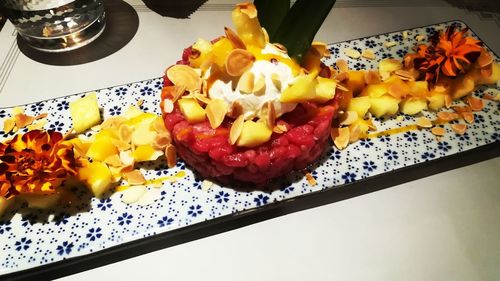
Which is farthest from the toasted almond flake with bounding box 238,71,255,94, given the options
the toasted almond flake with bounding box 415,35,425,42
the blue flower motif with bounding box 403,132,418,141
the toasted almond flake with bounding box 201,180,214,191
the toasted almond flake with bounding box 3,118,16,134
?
the toasted almond flake with bounding box 415,35,425,42


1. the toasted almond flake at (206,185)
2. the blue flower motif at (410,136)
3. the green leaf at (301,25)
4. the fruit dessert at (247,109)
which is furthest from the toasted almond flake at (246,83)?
the blue flower motif at (410,136)

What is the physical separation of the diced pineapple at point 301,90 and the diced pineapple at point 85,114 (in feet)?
2.47

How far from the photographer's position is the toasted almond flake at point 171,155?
Answer: 4.96 ft

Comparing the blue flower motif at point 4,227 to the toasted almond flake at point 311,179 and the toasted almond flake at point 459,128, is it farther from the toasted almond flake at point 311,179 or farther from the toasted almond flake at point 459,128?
the toasted almond flake at point 459,128

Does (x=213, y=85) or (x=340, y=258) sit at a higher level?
(x=213, y=85)

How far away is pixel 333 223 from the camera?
1.50m

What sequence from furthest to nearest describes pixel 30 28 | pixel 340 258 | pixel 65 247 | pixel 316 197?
1. pixel 30 28
2. pixel 316 197
3. pixel 340 258
4. pixel 65 247

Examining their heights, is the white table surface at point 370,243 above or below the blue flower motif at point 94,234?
below

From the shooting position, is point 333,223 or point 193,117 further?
point 333,223

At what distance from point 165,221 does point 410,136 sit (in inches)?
39.3

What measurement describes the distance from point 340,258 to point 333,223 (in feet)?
0.43

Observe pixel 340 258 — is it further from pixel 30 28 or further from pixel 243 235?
pixel 30 28

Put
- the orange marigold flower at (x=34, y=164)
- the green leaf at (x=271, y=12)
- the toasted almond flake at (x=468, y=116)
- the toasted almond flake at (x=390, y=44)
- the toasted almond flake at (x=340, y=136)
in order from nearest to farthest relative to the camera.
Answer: the orange marigold flower at (x=34, y=164)
the green leaf at (x=271, y=12)
the toasted almond flake at (x=340, y=136)
the toasted almond flake at (x=468, y=116)
the toasted almond flake at (x=390, y=44)

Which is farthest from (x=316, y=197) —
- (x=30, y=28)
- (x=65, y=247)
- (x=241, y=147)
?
(x=30, y=28)
